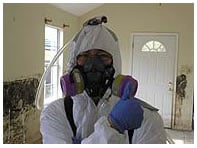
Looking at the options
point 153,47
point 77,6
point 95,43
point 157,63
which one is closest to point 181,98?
point 157,63

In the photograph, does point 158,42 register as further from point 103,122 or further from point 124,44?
point 103,122

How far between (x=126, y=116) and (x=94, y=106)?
22 cm

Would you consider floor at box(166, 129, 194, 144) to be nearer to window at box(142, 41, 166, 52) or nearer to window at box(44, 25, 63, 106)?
window at box(44, 25, 63, 106)

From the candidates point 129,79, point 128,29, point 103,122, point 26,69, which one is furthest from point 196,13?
point 128,29

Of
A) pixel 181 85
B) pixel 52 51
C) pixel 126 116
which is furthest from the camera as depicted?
pixel 181 85

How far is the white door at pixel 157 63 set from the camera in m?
3.43

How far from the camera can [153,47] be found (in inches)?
137

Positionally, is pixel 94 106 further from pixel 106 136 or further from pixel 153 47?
pixel 153 47

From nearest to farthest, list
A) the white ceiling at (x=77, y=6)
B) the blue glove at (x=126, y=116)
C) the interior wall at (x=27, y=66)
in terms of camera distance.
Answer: the blue glove at (x=126, y=116)
the white ceiling at (x=77, y=6)
the interior wall at (x=27, y=66)

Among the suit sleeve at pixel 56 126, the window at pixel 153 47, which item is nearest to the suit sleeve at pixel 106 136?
the suit sleeve at pixel 56 126

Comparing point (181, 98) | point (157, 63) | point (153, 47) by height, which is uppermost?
point (153, 47)

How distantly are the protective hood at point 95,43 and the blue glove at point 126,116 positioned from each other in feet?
0.72

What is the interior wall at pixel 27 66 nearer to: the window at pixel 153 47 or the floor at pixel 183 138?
the floor at pixel 183 138

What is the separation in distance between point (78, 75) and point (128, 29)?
9.31 ft
